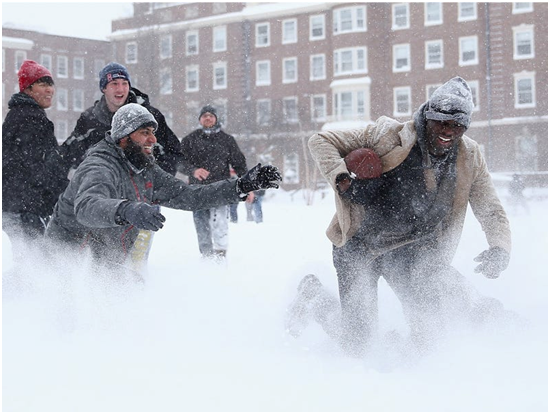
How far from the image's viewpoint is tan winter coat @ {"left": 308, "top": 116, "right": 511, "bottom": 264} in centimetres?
313

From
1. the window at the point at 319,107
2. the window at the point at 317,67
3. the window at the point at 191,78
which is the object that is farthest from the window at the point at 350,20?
the window at the point at 191,78

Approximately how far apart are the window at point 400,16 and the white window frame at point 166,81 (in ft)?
47.5

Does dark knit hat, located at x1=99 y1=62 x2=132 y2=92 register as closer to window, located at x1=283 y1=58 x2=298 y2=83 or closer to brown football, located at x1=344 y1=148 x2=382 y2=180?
brown football, located at x1=344 y1=148 x2=382 y2=180

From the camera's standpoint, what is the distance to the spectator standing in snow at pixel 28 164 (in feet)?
15.0

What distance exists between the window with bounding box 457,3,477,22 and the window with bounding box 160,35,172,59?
1877cm

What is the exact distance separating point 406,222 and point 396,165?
12.9 inches

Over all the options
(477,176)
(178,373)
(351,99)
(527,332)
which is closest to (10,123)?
(178,373)

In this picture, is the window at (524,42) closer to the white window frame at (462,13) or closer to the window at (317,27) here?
the white window frame at (462,13)

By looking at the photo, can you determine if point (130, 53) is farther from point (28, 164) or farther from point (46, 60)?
point (28, 164)

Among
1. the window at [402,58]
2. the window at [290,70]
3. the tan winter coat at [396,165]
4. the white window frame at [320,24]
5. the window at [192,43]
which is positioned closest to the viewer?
the tan winter coat at [396,165]

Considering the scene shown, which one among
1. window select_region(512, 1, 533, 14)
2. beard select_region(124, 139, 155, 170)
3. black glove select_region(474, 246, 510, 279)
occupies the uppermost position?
window select_region(512, 1, 533, 14)

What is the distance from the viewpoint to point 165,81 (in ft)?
130

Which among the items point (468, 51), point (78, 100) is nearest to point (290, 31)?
point (468, 51)

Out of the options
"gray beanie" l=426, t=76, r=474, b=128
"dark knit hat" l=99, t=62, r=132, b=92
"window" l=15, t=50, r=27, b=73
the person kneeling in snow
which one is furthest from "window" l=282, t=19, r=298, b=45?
"gray beanie" l=426, t=76, r=474, b=128
